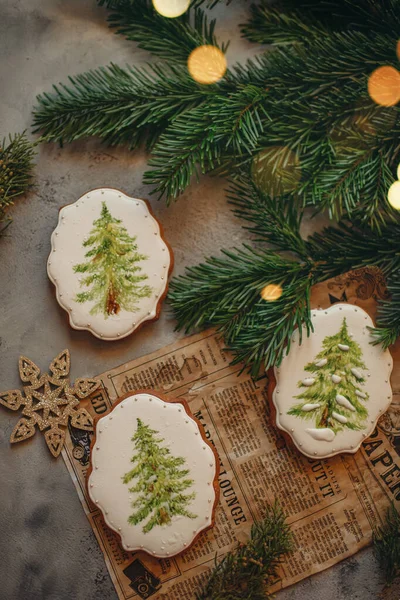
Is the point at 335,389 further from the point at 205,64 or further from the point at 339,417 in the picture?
the point at 205,64

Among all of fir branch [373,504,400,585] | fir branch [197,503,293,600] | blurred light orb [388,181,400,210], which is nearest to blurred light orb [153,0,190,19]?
blurred light orb [388,181,400,210]

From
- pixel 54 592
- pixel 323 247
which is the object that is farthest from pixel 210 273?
pixel 54 592

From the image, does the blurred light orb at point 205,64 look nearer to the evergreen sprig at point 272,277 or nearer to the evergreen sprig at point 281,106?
the evergreen sprig at point 281,106

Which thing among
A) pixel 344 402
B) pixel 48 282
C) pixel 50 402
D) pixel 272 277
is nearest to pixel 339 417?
pixel 344 402

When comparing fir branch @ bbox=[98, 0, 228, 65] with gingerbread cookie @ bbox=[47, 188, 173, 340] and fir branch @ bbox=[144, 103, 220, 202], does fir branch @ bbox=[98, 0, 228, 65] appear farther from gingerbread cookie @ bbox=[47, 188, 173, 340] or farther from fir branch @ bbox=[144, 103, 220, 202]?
gingerbread cookie @ bbox=[47, 188, 173, 340]

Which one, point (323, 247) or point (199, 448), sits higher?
point (323, 247)

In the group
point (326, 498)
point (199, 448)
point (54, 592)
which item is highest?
point (199, 448)

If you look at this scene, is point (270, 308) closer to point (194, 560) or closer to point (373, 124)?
point (373, 124)

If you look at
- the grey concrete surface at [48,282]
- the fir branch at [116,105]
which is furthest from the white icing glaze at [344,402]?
the fir branch at [116,105]
